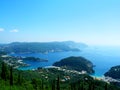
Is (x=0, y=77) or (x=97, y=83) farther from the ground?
(x=0, y=77)

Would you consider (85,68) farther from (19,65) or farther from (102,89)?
(102,89)

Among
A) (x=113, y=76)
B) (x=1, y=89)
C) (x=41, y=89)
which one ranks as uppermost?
(x=1, y=89)

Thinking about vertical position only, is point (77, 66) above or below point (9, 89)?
below

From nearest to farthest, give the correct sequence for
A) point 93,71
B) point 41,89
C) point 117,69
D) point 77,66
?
point 41,89
point 117,69
point 93,71
point 77,66

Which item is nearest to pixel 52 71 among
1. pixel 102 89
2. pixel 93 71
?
pixel 93 71

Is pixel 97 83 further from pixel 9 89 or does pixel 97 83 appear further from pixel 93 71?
pixel 93 71

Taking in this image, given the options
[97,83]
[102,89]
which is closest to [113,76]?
[97,83]

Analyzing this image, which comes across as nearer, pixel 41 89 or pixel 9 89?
pixel 9 89

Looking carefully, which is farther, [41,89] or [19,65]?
[19,65]

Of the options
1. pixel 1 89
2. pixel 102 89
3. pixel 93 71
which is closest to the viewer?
pixel 1 89
